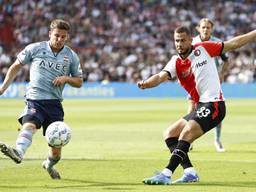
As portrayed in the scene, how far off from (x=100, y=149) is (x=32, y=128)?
18.9 feet

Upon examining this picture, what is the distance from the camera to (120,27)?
49156 mm

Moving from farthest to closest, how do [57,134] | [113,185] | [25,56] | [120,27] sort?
1. [120,27]
2. [25,56]
3. [57,134]
4. [113,185]

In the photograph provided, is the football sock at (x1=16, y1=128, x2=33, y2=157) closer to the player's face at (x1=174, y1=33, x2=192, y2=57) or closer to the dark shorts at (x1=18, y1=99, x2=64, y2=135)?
the dark shorts at (x1=18, y1=99, x2=64, y2=135)

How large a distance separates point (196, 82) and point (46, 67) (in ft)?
7.55

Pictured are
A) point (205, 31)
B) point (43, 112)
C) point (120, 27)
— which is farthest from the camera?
point (120, 27)

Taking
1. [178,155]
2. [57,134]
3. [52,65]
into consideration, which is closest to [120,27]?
[52,65]

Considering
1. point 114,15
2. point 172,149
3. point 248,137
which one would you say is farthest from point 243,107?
point 172,149

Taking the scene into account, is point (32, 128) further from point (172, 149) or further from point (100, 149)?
point (100, 149)

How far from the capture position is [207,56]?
1096 cm

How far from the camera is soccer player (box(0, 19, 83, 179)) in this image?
1123 cm

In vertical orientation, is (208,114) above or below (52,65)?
below

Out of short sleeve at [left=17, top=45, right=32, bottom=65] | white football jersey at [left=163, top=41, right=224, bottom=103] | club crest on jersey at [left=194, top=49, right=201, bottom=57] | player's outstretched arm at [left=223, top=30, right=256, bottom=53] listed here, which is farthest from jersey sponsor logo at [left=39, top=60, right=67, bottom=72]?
player's outstretched arm at [left=223, top=30, right=256, bottom=53]

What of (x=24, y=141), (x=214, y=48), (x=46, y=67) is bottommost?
(x=24, y=141)

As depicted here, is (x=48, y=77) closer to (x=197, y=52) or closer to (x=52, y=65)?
(x=52, y=65)
